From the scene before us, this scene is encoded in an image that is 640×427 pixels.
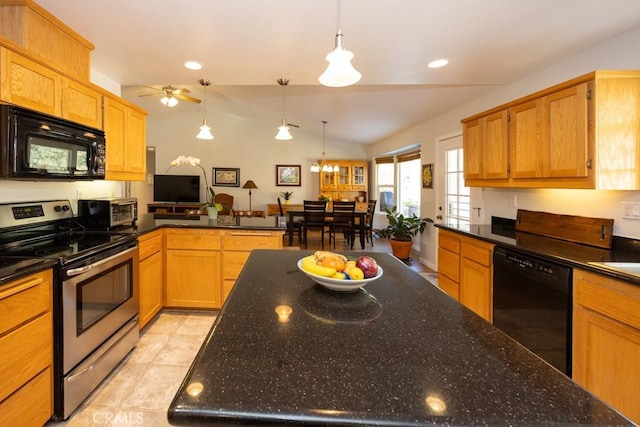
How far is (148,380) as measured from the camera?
196 centimetres

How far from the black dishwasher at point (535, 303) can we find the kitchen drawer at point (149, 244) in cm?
269

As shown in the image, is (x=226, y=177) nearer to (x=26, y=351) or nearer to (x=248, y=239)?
(x=248, y=239)

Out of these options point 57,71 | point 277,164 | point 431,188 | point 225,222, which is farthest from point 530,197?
point 277,164

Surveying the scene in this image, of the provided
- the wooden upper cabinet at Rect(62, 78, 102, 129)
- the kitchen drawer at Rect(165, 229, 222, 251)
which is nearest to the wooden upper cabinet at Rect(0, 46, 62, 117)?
the wooden upper cabinet at Rect(62, 78, 102, 129)

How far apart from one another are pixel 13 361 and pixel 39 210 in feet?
3.76

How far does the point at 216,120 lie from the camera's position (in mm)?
7758

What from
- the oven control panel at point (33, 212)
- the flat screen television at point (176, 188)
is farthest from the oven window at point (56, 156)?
the flat screen television at point (176, 188)

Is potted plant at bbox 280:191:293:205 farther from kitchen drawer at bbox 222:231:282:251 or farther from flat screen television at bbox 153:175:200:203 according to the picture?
kitchen drawer at bbox 222:231:282:251

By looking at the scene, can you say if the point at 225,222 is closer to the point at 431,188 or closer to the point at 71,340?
the point at 71,340

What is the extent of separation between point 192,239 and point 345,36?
2.15 m

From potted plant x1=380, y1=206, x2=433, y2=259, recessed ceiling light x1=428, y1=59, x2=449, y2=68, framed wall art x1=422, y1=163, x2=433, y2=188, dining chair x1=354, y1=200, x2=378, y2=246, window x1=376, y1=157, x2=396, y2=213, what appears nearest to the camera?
recessed ceiling light x1=428, y1=59, x2=449, y2=68

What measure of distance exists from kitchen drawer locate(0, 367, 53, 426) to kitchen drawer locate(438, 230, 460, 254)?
2851 mm

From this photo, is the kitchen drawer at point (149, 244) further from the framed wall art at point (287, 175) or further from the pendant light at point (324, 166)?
the framed wall art at point (287, 175)

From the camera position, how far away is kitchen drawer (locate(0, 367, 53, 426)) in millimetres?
1287
